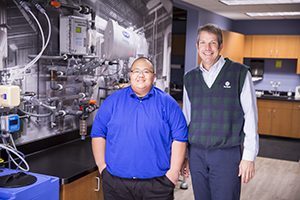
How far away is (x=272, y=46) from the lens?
7273mm

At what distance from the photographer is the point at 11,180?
201cm

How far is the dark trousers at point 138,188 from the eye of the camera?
2.07 metres

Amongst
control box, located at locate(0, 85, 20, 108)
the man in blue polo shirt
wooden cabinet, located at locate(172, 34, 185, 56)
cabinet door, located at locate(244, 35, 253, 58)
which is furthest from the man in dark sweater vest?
cabinet door, located at locate(244, 35, 253, 58)

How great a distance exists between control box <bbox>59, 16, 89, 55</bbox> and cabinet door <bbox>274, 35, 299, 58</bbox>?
522 centimetres

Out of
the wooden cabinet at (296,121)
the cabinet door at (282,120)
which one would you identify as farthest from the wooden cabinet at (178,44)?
the wooden cabinet at (296,121)

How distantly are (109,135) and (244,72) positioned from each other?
869 mm

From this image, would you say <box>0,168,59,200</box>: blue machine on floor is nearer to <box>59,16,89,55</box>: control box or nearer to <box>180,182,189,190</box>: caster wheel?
<box>59,16,89,55</box>: control box

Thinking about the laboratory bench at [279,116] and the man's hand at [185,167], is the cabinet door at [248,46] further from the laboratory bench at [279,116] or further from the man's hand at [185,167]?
the man's hand at [185,167]

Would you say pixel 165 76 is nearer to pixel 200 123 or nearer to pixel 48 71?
pixel 48 71

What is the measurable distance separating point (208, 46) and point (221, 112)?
39 centimetres

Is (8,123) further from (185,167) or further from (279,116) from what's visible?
(279,116)

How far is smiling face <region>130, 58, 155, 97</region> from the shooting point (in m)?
2.08

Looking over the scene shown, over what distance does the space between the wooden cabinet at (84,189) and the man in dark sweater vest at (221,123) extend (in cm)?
73

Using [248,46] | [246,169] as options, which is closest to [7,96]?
[246,169]
